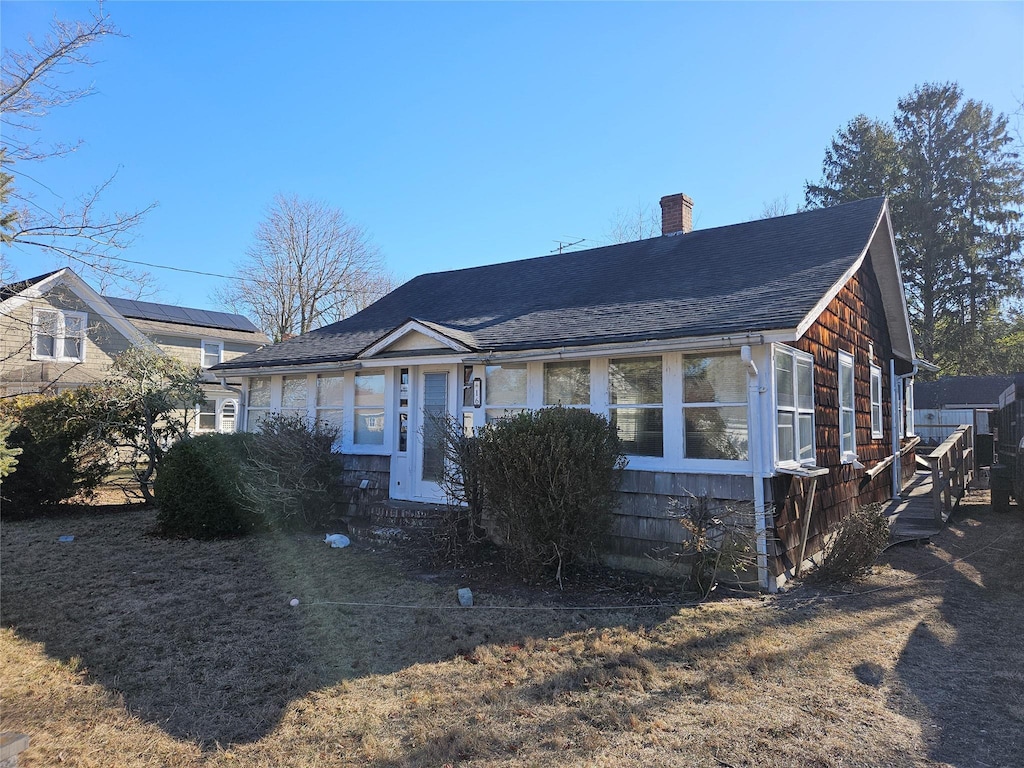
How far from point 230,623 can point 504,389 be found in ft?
14.7

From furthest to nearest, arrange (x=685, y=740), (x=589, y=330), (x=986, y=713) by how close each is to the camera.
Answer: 1. (x=589, y=330)
2. (x=986, y=713)
3. (x=685, y=740)

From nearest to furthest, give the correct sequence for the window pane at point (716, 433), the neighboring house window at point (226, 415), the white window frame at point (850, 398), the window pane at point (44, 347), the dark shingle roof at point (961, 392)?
the window pane at point (716, 433), the white window frame at point (850, 398), the window pane at point (44, 347), the dark shingle roof at point (961, 392), the neighboring house window at point (226, 415)

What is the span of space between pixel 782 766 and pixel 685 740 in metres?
0.52

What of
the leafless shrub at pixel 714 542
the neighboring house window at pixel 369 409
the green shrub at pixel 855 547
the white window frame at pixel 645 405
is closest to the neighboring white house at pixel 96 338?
the neighboring house window at pixel 369 409

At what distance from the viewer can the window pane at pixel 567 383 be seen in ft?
→ 26.3

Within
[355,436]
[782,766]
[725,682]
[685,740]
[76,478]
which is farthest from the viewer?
[76,478]

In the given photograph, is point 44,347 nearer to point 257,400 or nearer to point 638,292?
point 257,400

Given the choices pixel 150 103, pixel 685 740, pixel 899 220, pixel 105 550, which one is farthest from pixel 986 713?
pixel 899 220

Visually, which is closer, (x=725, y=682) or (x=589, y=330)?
(x=725, y=682)

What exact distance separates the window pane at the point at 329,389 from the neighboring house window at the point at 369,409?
0.44m

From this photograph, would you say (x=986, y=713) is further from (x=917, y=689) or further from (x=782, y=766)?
(x=782, y=766)

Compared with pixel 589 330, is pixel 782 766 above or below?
below

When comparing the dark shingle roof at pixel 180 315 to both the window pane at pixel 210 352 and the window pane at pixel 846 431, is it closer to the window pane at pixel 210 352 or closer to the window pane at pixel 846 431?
the window pane at pixel 210 352

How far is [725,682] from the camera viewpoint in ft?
14.6
